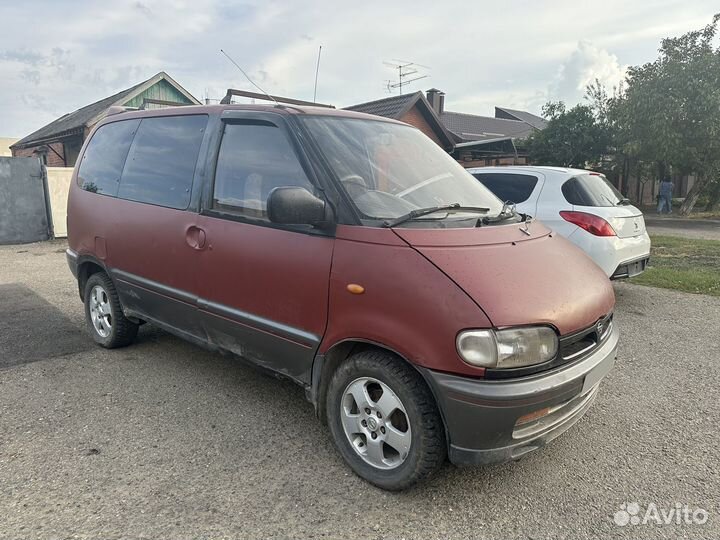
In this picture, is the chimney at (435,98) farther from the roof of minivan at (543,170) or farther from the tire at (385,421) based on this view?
the tire at (385,421)

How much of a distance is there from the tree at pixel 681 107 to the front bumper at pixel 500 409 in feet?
62.8

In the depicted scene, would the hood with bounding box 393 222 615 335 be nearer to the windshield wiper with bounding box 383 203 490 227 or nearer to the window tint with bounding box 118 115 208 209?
the windshield wiper with bounding box 383 203 490 227

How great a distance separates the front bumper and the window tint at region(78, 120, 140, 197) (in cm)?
344

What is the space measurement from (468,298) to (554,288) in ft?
1.78

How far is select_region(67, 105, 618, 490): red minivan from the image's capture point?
94.7 inches

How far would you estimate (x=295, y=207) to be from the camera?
2734 millimetres

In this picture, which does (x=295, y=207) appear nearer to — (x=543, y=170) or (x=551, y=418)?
(x=551, y=418)

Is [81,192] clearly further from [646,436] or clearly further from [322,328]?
[646,436]

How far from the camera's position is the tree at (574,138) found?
71.5 ft

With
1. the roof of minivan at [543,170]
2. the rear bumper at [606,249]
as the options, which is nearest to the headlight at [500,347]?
the rear bumper at [606,249]

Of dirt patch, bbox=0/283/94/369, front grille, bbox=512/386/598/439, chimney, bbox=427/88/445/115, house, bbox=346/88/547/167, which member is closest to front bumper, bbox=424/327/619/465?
front grille, bbox=512/386/598/439

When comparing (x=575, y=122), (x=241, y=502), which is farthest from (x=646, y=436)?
(x=575, y=122)

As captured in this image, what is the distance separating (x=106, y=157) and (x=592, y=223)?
5.03 m

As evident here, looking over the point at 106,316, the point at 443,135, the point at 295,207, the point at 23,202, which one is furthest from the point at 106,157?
the point at 443,135
